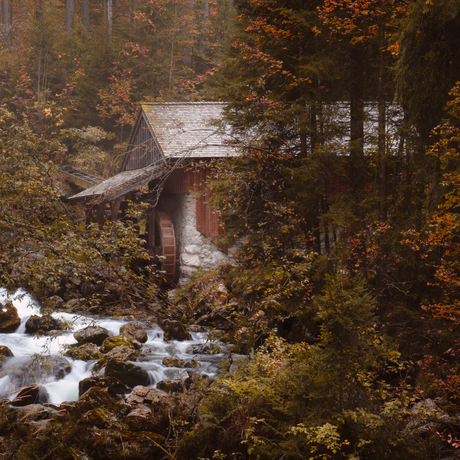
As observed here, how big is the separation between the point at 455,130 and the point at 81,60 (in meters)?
21.4

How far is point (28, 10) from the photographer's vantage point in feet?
93.4

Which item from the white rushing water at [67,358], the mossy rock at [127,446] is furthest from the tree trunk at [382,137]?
the mossy rock at [127,446]

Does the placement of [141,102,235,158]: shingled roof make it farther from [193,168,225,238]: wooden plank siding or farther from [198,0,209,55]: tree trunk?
[198,0,209,55]: tree trunk

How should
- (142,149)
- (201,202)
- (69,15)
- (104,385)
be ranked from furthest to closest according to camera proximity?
(69,15) → (142,149) → (201,202) → (104,385)

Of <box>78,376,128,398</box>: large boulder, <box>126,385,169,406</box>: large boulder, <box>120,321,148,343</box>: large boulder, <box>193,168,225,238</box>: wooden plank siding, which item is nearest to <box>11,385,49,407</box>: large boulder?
<box>78,376,128,398</box>: large boulder

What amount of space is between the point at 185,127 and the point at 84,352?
7562mm

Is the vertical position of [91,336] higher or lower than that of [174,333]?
higher

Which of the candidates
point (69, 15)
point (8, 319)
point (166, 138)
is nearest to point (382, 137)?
point (166, 138)

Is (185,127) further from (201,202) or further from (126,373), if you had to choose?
(126,373)

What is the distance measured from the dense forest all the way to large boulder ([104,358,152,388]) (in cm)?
93

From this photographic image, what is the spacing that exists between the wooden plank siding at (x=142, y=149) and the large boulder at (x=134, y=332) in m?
4.70

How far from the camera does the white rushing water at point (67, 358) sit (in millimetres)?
7062

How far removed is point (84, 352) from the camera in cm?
673

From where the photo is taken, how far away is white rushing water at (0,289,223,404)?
278 inches
